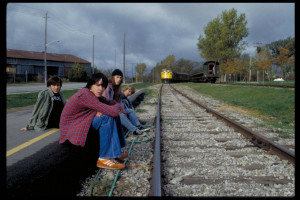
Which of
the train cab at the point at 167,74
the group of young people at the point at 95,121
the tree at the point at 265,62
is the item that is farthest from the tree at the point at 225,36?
the group of young people at the point at 95,121

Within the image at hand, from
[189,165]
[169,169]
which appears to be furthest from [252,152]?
[169,169]

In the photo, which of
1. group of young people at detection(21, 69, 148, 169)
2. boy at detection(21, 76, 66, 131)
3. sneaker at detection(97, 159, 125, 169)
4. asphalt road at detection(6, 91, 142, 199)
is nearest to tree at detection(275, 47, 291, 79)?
group of young people at detection(21, 69, 148, 169)

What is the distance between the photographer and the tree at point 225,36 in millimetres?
33031

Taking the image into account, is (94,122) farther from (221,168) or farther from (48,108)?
(48,108)

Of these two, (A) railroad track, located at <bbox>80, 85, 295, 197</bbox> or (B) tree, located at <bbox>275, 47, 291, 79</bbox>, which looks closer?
(A) railroad track, located at <bbox>80, 85, 295, 197</bbox>

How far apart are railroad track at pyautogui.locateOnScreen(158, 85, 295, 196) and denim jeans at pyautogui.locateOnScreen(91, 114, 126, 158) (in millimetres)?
708

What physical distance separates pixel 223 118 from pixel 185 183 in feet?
12.6

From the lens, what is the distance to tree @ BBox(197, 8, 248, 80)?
33031 mm

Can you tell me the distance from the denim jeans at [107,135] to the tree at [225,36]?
34.2 meters

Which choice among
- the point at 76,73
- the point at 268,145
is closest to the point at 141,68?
the point at 76,73

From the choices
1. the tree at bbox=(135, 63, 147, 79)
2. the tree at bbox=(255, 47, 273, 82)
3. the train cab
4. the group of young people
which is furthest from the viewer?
the tree at bbox=(135, 63, 147, 79)

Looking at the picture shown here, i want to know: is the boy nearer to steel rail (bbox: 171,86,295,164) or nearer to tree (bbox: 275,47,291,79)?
steel rail (bbox: 171,86,295,164)

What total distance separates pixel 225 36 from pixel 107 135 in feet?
117

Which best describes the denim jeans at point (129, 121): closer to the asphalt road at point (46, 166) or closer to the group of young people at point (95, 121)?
the asphalt road at point (46, 166)
